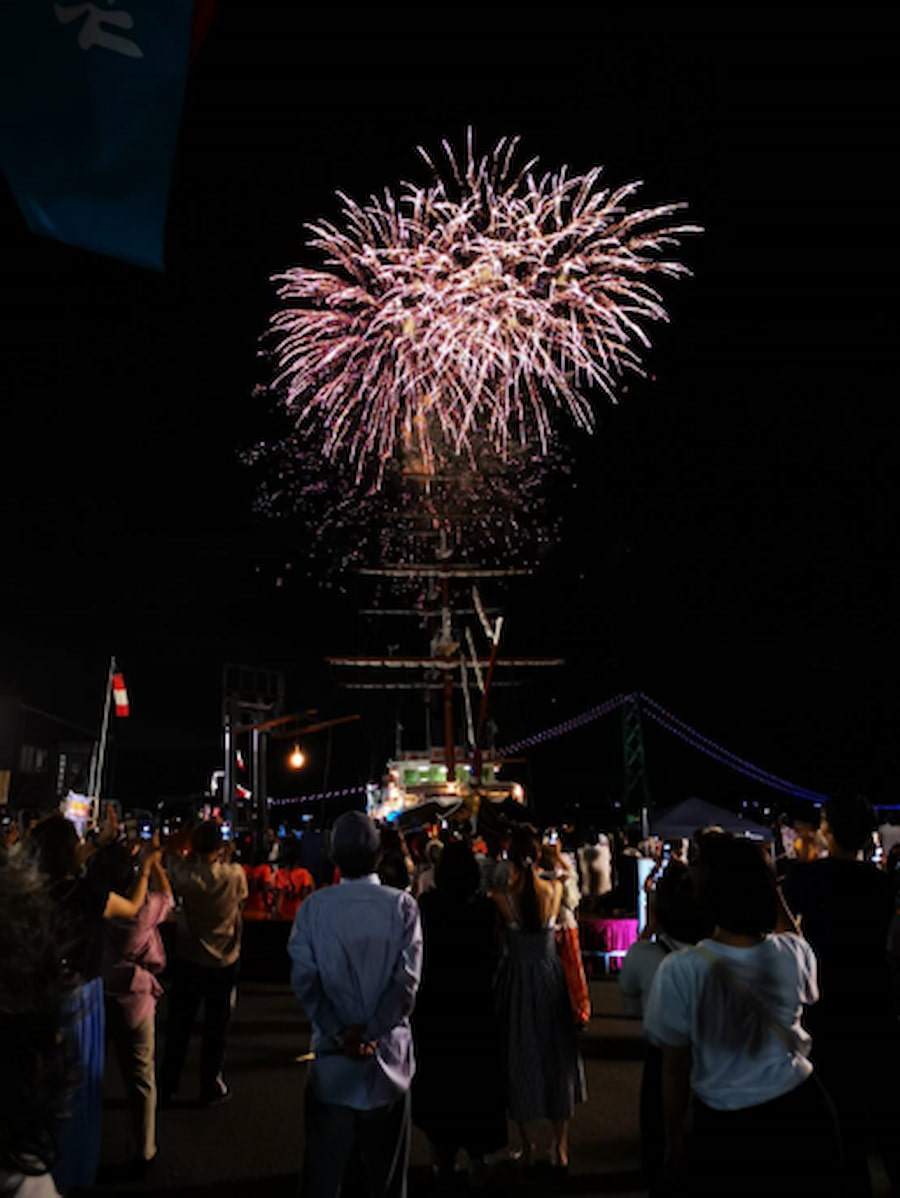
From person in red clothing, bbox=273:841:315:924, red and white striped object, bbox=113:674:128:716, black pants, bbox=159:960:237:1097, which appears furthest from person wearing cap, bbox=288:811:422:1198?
red and white striped object, bbox=113:674:128:716

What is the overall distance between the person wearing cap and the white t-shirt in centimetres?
135

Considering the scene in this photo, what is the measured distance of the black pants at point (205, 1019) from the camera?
7.32 m

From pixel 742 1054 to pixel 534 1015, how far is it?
11.2ft

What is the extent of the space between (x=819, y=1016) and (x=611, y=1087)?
3.67m

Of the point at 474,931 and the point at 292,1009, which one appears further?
the point at 292,1009

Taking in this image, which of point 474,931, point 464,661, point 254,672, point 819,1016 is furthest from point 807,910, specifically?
point 464,661

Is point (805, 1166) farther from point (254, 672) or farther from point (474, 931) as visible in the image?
point (254, 672)

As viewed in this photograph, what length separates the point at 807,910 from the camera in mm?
4805

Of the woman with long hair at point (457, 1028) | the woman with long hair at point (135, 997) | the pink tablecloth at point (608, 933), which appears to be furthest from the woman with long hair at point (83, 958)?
the pink tablecloth at point (608, 933)

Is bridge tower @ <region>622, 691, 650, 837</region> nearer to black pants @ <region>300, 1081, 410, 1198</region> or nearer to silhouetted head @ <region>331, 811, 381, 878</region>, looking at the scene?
silhouetted head @ <region>331, 811, 381, 878</region>

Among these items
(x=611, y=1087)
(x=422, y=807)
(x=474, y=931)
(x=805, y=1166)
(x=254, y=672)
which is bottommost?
(x=611, y=1087)

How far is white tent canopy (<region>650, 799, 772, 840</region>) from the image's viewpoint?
16.9 meters

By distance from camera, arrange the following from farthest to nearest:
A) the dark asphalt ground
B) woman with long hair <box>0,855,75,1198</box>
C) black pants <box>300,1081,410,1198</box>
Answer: the dark asphalt ground, black pants <box>300,1081,410,1198</box>, woman with long hair <box>0,855,75,1198</box>

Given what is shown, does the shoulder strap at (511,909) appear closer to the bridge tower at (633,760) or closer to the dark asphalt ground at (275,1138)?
the dark asphalt ground at (275,1138)
